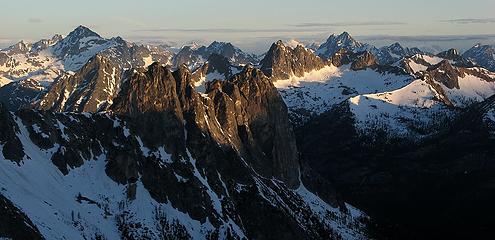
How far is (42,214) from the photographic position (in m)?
188

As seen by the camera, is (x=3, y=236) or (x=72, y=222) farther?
(x=72, y=222)

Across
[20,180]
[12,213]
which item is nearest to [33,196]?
[20,180]

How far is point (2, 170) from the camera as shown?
196000 millimetres

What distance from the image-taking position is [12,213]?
566 feet

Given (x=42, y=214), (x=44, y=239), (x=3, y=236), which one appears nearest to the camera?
(x=3, y=236)

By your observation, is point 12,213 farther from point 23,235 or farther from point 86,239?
point 86,239

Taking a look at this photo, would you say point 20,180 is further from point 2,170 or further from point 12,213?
point 12,213

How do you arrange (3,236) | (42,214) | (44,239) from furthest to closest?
(42,214), (44,239), (3,236)

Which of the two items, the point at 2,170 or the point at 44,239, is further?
the point at 2,170

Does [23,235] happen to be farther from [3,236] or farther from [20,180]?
[20,180]

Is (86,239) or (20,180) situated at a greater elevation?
(20,180)

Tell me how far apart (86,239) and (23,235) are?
28894mm

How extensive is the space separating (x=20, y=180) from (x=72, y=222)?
62.4ft

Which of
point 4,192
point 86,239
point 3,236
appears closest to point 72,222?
point 86,239
